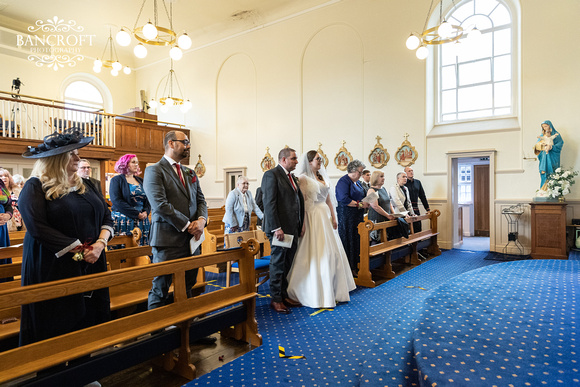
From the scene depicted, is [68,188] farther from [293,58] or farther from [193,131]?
[193,131]

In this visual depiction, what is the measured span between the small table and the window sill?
161 centimetres

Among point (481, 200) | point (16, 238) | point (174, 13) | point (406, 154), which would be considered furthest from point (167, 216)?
point (174, 13)

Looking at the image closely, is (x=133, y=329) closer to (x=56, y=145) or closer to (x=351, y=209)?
(x=56, y=145)

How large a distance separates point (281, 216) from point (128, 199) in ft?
5.38

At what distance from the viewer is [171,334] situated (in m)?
2.32

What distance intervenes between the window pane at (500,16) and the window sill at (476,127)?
7.05ft

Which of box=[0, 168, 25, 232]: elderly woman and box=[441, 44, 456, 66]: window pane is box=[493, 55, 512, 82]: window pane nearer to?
box=[441, 44, 456, 66]: window pane

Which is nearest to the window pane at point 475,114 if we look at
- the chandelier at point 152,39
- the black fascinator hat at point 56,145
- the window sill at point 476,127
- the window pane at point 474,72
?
the window sill at point 476,127

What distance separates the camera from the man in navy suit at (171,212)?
2.56m

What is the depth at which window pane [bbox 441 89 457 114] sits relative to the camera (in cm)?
853

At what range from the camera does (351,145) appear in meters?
9.35

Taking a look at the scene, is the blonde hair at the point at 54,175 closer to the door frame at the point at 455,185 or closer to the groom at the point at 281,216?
the groom at the point at 281,216

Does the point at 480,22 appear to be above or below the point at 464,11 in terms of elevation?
below

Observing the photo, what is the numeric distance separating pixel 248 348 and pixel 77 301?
1327 millimetres
